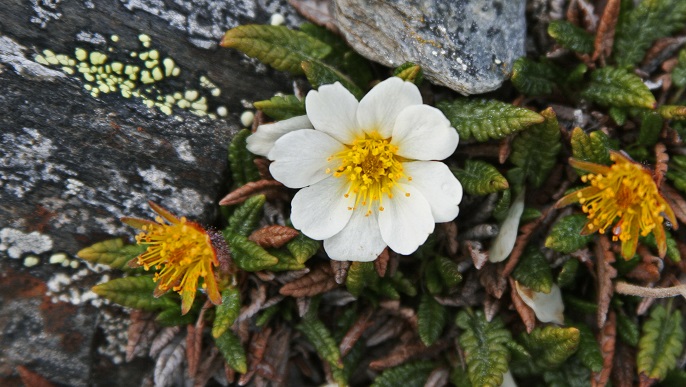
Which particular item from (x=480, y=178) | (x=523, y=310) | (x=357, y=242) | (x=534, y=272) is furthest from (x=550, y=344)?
(x=357, y=242)

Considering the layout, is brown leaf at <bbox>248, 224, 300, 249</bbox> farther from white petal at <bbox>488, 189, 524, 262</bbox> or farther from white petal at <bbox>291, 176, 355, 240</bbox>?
white petal at <bbox>488, 189, 524, 262</bbox>

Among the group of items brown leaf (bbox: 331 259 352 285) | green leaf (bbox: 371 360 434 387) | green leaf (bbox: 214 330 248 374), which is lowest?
green leaf (bbox: 371 360 434 387)

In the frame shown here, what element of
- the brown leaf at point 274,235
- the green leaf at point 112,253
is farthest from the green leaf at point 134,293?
the brown leaf at point 274,235

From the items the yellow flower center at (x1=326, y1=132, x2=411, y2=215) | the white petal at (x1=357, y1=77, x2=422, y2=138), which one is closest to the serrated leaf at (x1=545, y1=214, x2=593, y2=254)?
the yellow flower center at (x1=326, y1=132, x2=411, y2=215)

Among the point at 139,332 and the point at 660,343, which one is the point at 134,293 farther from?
the point at 660,343

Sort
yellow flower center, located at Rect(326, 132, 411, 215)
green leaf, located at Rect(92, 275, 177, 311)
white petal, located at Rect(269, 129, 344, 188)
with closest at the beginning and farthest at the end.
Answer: white petal, located at Rect(269, 129, 344, 188)
yellow flower center, located at Rect(326, 132, 411, 215)
green leaf, located at Rect(92, 275, 177, 311)

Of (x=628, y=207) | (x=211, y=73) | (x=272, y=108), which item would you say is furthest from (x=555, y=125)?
(x=211, y=73)
